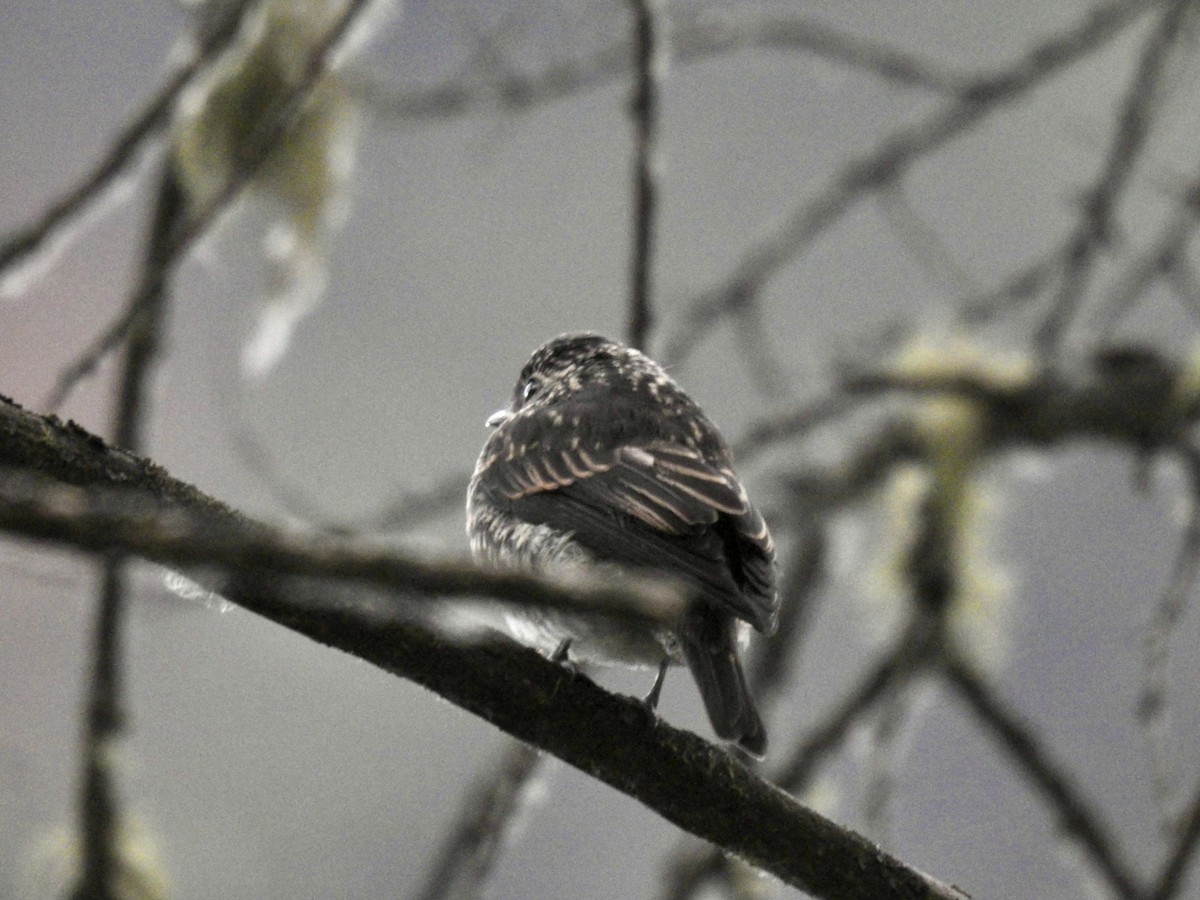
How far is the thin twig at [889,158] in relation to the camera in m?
4.16

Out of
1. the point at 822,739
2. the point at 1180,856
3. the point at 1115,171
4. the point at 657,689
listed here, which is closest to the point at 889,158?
the point at 1115,171

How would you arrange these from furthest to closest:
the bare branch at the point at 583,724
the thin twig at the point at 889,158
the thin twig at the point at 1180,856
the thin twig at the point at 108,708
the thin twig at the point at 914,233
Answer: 1. the thin twig at the point at 914,233
2. the thin twig at the point at 889,158
3. the thin twig at the point at 108,708
4. the thin twig at the point at 1180,856
5. the bare branch at the point at 583,724

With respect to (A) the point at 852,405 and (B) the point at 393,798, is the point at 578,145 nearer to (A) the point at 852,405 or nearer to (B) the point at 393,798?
(B) the point at 393,798

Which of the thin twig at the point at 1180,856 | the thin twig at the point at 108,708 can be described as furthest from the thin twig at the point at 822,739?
the thin twig at the point at 108,708

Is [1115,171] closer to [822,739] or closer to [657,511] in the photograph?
[822,739]

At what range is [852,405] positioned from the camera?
13.6 feet

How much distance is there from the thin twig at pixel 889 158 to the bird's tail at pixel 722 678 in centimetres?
147

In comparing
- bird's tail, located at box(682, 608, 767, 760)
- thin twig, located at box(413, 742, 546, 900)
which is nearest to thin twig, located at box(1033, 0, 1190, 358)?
bird's tail, located at box(682, 608, 767, 760)

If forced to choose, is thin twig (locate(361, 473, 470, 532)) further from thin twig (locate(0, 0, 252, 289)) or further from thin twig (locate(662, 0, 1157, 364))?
thin twig (locate(0, 0, 252, 289))

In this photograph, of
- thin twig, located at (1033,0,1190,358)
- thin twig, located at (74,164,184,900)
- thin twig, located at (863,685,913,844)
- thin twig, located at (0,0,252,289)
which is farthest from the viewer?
thin twig, located at (1033,0,1190,358)

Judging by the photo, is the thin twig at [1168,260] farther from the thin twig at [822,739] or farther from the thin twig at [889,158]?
the thin twig at [822,739]

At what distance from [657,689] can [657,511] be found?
0.36 meters

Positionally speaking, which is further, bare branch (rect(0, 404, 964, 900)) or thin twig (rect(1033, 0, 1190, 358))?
thin twig (rect(1033, 0, 1190, 358))

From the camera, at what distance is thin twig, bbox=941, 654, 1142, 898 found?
3986mm
